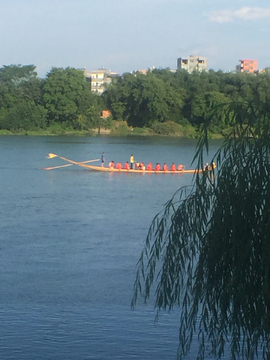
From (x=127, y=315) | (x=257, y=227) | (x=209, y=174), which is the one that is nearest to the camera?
(x=257, y=227)

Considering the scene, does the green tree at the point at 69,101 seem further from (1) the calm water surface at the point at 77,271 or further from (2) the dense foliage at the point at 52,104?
(1) the calm water surface at the point at 77,271

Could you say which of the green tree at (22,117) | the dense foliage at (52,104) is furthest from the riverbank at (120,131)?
the green tree at (22,117)

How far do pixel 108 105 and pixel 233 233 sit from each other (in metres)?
82.3

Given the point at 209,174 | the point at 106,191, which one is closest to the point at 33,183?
the point at 106,191

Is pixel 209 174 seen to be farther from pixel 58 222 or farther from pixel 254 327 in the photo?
pixel 58 222

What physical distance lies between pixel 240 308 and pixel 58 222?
16.4 m

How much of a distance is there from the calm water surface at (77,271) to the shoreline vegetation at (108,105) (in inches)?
1950

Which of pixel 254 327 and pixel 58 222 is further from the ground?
pixel 254 327

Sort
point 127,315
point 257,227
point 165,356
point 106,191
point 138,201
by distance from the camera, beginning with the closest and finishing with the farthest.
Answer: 1. point 257,227
2. point 165,356
3. point 127,315
4. point 138,201
5. point 106,191

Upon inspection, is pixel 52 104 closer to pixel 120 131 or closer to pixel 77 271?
pixel 120 131

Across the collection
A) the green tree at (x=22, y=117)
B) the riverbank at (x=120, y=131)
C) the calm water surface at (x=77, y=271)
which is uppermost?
the green tree at (x=22, y=117)

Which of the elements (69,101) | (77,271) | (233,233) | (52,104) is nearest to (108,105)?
(69,101)

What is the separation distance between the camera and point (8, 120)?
82375mm

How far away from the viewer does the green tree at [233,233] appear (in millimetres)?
6047
